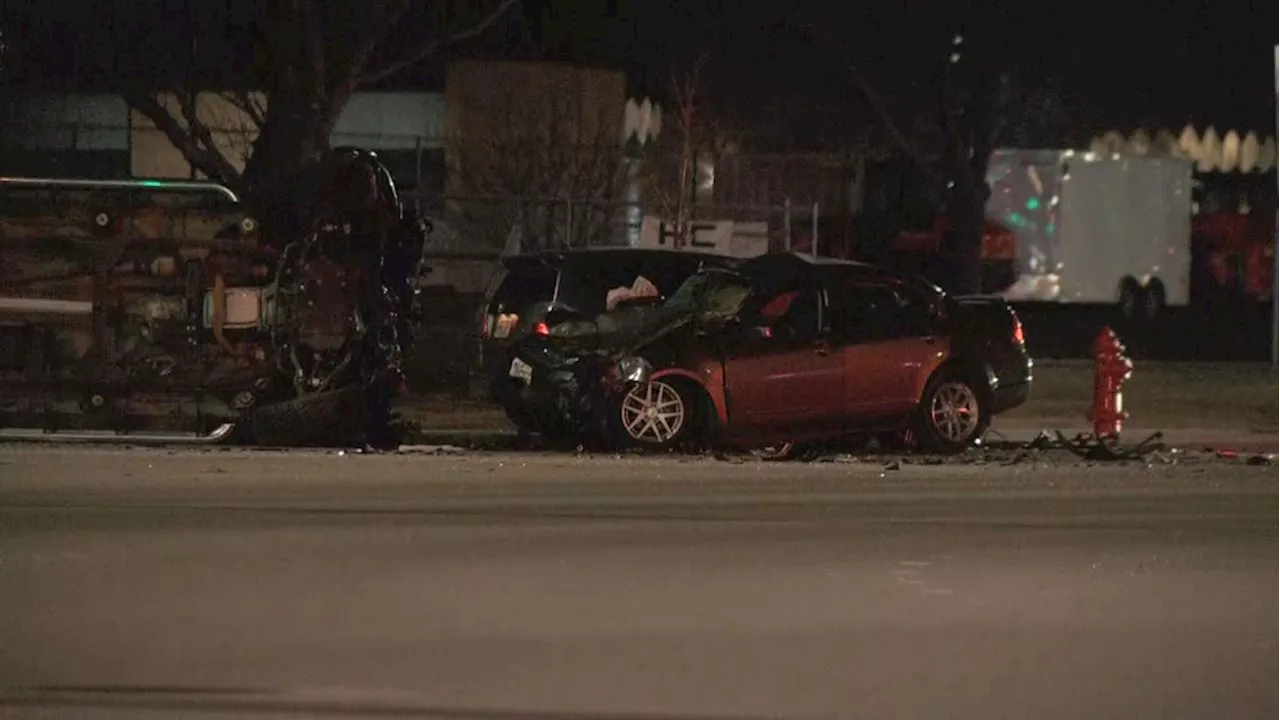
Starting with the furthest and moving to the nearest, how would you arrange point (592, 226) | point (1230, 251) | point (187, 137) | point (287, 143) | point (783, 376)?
point (1230, 251)
point (592, 226)
point (187, 137)
point (287, 143)
point (783, 376)

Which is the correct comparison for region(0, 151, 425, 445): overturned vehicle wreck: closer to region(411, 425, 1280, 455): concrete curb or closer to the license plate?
the license plate

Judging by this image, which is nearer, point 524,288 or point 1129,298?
point 524,288

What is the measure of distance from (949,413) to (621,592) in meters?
6.73

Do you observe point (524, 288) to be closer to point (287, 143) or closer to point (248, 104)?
point (287, 143)

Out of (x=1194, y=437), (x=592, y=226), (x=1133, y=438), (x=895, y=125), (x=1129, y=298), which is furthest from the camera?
(x=1129, y=298)

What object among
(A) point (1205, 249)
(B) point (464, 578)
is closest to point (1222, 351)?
(A) point (1205, 249)

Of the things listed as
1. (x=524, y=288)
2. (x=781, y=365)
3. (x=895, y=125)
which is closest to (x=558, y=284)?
(x=524, y=288)

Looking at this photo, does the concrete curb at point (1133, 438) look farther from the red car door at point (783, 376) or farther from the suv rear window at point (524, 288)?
the red car door at point (783, 376)

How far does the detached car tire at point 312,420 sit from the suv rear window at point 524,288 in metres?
2.44

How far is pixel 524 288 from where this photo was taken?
16.7 m

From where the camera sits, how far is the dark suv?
16.4 meters

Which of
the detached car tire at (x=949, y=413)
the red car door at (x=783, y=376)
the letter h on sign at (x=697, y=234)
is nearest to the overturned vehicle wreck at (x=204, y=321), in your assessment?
the red car door at (x=783, y=376)

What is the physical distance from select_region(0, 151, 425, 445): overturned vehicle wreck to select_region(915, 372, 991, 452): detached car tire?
14.1ft

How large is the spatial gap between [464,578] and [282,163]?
1198 cm
